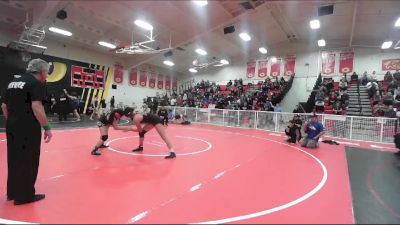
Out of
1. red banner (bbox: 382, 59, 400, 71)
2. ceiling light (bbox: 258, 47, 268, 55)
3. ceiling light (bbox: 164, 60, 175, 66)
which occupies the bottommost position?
red banner (bbox: 382, 59, 400, 71)

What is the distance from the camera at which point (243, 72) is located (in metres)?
24.7

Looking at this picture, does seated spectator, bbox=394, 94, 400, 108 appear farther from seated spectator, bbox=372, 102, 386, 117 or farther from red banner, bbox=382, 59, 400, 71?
red banner, bbox=382, 59, 400, 71

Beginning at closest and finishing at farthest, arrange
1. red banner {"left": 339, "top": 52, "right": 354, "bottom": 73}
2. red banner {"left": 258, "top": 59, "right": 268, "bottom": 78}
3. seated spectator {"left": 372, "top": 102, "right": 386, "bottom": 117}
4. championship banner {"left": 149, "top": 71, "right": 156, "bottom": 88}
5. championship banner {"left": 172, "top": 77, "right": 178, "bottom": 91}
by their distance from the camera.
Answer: seated spectator {"left": 372, "top": 102, "right": 386, "bottom": 117} → red banner {"left": 339, "top": 52, "right": 354, "bottom": 73} → red banner {"left": 258, "top": 59, "right": 268, "bottom": 78} → championship banner {"left": 149, "top": 71, "right": 156, "bottom": 88} → championship banner {"left": 172, "top": 77, "right": 178, "bottom": 91}

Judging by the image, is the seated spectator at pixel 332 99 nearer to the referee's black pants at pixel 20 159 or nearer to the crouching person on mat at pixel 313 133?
the crouching person on mat at pixel 313 133

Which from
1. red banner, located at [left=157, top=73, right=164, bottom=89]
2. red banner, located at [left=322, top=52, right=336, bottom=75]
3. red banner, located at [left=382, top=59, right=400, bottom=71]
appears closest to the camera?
red banner, located at [left=382, top=59, right=400, bottom=71]

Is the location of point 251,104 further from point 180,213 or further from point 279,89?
point 180,213

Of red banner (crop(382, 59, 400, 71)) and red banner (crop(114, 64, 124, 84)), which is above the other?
red banner (crop(382, 59, 400, 71))

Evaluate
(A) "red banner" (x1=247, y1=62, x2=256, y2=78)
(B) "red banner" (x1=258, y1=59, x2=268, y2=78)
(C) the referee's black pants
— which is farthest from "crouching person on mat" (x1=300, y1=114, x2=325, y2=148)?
(A) "red banner" (x1=247, y1=62, x2=256, y2=78)

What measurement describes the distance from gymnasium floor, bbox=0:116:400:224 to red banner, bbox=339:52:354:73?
16.1 meters

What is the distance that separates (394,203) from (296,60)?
1994cm

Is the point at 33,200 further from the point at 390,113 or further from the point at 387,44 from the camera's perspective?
the point at 387,44

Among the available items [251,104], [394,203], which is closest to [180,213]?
[394,203]

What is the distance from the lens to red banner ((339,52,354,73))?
1917 cm

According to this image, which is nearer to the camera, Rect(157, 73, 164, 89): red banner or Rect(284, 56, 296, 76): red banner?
Rect(284, 56, 296, 76): red banner
